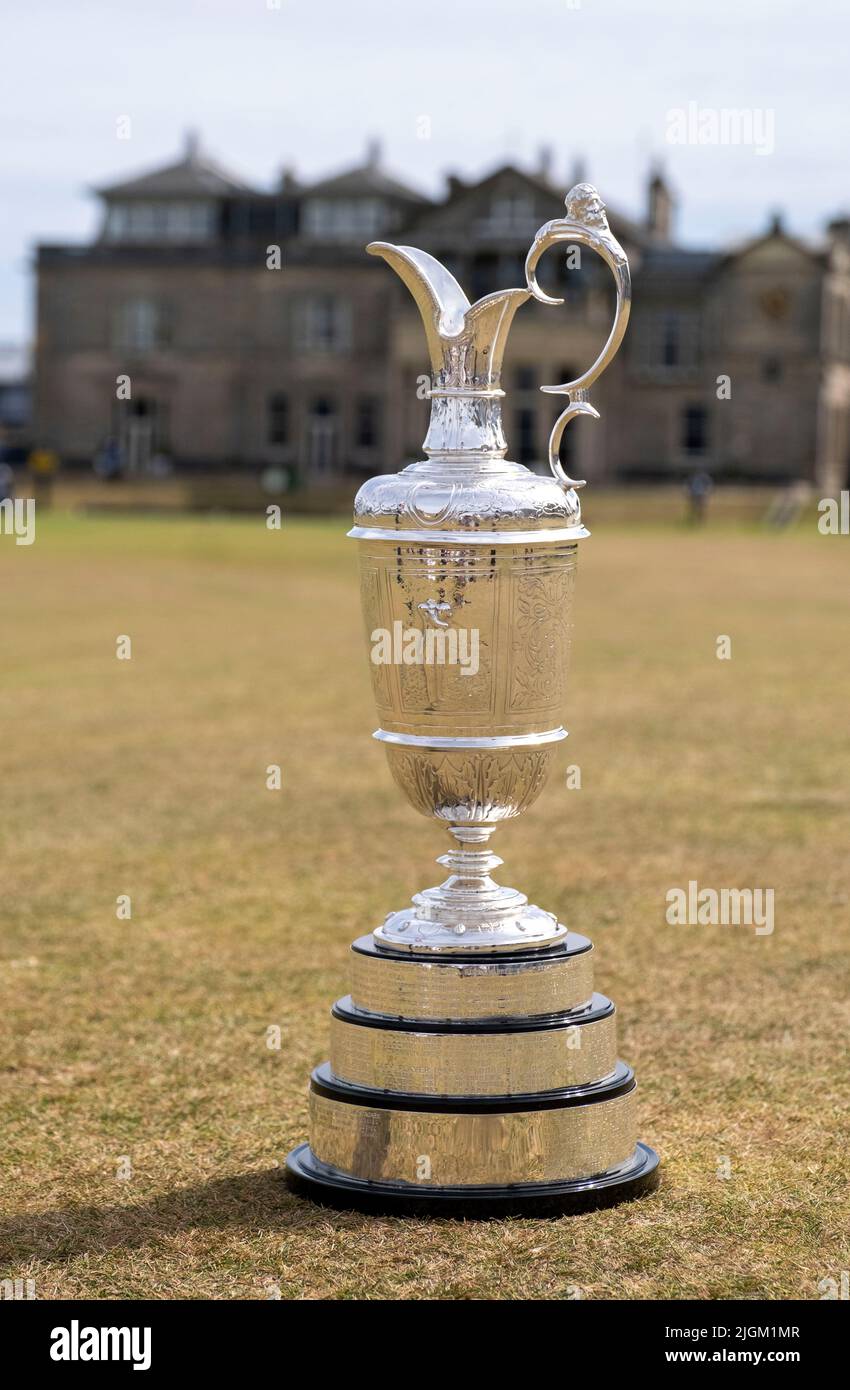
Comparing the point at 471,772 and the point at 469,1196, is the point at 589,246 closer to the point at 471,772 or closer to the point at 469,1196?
the point at 471,772

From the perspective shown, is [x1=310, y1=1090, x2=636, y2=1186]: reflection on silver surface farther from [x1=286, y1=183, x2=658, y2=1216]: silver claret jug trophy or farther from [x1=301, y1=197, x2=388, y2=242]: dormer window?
[x1=301, y1=197, x2=388, y2=242]: dormer window

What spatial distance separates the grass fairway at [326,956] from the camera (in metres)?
5.19

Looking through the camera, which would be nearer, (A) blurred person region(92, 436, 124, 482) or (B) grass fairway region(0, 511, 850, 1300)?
(B) grass fairway region(0, 511, 850, 1300)

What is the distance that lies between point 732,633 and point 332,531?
88.7 feet

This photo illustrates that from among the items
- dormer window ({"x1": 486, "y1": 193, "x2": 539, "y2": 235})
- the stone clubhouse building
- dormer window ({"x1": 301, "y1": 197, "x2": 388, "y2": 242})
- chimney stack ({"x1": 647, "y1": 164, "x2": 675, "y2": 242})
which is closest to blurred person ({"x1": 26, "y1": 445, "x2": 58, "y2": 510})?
the stone clubhouse building

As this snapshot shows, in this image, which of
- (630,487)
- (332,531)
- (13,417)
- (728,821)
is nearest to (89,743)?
(728,821)

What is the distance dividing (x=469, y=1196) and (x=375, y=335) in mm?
70832

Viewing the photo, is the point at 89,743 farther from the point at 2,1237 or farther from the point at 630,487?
the point at 630,487

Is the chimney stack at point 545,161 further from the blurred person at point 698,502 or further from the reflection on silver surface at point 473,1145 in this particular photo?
the reflection on silver surface at point 473,1145

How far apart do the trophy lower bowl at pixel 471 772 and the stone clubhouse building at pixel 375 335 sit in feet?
209

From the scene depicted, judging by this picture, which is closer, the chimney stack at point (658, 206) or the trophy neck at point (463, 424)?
the trophy neck at point (463, 424)

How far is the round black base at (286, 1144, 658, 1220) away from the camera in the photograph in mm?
5375

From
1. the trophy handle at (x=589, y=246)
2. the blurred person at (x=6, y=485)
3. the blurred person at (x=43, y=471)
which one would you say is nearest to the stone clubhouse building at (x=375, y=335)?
the blurred person at (x=43, y=471)

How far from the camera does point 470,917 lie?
5.66 meters
